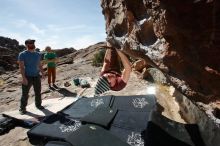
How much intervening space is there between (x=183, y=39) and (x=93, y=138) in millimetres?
2321

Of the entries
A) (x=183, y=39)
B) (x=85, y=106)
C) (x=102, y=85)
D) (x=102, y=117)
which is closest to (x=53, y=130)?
(x=102, y=117)

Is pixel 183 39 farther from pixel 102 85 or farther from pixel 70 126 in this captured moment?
pixel 102 85

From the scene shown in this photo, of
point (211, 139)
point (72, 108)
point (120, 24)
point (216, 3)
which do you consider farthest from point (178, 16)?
point (72, 108)

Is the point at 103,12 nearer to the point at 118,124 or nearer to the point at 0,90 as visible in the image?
the point at 118,124

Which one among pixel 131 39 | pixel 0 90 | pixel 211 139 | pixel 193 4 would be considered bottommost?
pixel 0 90

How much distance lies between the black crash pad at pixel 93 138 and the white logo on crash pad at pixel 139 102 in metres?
1.06

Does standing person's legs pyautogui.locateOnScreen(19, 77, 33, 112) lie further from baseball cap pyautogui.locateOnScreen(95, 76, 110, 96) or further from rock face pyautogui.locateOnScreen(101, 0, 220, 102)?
rock face pyautogui.locateOnScreen(101, 0, 220, 102)

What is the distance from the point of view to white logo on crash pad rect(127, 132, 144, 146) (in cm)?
406

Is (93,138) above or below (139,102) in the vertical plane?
below

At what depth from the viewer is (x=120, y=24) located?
12.4 ft

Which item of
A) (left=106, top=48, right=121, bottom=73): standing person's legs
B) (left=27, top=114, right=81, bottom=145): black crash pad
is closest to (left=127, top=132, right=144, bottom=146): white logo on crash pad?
(left=27, top=114, right=81, bottom=145): black crash pad

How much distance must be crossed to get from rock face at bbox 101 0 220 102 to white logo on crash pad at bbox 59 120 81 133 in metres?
2.12

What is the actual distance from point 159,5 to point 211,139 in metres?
2.03

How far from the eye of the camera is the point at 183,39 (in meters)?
2.38
